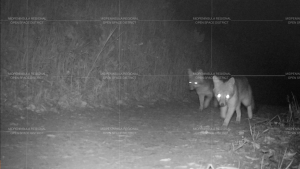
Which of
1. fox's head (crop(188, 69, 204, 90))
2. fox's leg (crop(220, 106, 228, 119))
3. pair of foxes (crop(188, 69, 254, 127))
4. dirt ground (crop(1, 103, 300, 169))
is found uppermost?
fox's head (crop(188, 69, 204, 90))

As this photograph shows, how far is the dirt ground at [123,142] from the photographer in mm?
3541

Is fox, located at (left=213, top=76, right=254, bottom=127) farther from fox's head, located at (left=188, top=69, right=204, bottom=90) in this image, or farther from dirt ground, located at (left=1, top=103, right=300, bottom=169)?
fox's head, located at (left=188, top=69, right=204, bottom=90)

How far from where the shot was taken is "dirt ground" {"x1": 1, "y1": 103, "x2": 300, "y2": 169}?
11.6 feet

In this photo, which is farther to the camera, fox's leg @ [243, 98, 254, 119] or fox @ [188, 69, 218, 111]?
fox @ [188, 69, 218, 111]

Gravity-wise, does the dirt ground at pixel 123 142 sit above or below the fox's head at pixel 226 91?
below

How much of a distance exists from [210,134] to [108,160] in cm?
219

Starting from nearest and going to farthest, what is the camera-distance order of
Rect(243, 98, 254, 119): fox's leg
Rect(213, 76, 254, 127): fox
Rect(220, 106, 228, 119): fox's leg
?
Rect(213, 76, 254, 127): fox < Rect(220, 106, 228, 119): fox's leg < Rect(243, 98, 254, 119): fox's leg

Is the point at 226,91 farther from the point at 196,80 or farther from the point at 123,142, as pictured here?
the point at 123,142

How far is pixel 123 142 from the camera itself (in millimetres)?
4445

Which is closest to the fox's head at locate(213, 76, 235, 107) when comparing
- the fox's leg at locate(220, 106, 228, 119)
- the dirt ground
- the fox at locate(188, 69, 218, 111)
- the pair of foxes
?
the pair of foxes

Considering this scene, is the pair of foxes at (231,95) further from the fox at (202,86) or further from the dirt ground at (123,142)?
the fox at (202,86)

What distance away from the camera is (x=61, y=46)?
7152 mm

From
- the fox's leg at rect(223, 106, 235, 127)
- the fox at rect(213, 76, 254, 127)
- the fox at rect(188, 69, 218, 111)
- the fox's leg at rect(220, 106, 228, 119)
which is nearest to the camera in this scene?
the fox's leg at rect(223, 106, 235, 127)

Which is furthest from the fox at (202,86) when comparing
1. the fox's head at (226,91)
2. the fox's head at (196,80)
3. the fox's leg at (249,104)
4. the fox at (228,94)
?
the fox's head at (226,91)
